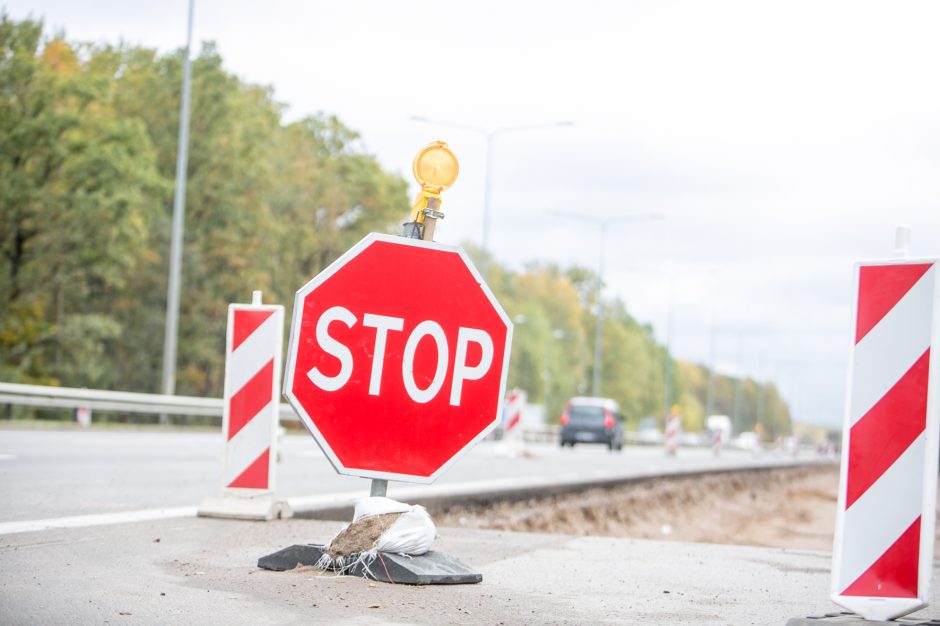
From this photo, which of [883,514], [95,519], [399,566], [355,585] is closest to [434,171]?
[399,566]

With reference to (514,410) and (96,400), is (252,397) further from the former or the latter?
(96,400)

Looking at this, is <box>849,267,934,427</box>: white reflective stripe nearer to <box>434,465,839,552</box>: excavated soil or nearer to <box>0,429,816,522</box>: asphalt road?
<box>0,429,816,522</box>: asphalt road

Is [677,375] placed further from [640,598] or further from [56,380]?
[640,598]

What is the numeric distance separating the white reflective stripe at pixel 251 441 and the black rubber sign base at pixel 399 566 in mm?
1992

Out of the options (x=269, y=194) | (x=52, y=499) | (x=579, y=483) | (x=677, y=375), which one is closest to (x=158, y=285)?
(x=269, y=194)

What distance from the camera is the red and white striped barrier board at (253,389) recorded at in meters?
8.36

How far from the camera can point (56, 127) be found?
45812 mm

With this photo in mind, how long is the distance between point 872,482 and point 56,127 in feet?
145

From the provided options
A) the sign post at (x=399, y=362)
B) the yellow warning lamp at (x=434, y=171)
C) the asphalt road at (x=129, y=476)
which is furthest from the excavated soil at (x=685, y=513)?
the yellow warning lamp at (x=434, y=171)

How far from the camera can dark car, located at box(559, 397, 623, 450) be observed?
44250mm

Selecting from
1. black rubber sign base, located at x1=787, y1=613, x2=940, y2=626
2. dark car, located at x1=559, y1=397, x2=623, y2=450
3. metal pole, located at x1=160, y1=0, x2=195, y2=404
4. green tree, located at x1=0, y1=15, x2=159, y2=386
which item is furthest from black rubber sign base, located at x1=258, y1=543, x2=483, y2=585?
green tree, located at x1=0, y1=15, x2=159, y2=386

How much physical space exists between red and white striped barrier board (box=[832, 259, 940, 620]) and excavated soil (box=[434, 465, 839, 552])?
649cm

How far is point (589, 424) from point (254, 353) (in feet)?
121

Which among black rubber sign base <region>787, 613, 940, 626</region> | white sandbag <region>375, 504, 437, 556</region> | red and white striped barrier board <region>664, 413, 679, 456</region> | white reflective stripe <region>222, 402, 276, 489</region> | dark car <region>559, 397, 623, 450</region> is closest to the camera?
black rubber sign base <region>787, 613, 940, 626</region>
